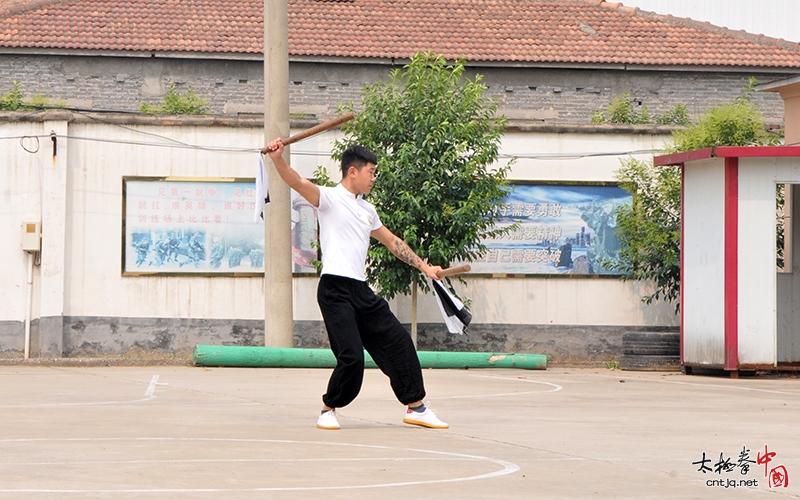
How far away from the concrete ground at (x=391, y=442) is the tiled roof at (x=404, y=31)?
581 inches

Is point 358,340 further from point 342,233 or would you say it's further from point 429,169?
point 429,169

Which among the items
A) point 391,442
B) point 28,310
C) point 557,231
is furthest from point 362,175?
point 28,310

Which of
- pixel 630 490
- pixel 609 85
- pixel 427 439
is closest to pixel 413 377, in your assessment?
pixel 427 439

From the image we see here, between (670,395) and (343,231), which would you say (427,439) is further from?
(670,395)

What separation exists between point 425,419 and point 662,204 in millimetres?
10590

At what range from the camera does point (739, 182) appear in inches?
597

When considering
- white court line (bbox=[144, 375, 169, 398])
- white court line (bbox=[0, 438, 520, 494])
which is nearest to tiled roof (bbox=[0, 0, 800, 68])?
white court line (bbox=[144, 375, 169, 398])

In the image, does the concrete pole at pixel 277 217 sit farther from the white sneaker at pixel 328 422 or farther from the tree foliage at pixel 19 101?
the white sneaker at pixel 328 422

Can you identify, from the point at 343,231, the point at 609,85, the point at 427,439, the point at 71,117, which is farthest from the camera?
the point at 609,85

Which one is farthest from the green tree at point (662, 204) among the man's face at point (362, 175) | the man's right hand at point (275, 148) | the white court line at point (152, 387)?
the man's right hand at point (275, 148)

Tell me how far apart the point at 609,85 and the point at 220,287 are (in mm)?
13232

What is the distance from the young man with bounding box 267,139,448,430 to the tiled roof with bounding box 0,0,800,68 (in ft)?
60.4

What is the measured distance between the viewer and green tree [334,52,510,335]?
17141 mm

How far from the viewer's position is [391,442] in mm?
8047
